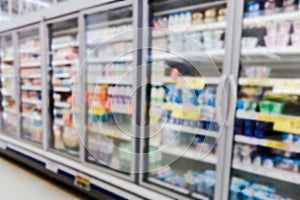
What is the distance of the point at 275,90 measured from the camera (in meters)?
1.27

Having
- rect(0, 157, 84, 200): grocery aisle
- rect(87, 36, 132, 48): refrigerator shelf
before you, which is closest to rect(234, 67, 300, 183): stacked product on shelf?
rect(87, 36, 132, 48): refrigerator shelf

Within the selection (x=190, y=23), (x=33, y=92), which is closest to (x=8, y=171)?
(x=33, y=92)

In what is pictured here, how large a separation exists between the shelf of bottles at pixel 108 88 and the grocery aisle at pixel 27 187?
17.9 inches

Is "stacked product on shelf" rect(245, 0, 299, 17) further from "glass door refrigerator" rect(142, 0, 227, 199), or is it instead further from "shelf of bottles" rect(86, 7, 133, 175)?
"shelf of bottles" rect(86, 7, 133, 175)

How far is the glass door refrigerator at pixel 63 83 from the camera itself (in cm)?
245

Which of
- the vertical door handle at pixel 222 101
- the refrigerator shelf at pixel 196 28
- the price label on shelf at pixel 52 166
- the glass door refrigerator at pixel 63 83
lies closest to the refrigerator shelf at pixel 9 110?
the glass door refrigerator at pixel 63 83

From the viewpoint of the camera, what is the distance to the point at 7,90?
3.41 meters

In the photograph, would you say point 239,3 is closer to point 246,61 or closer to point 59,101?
point 246,61

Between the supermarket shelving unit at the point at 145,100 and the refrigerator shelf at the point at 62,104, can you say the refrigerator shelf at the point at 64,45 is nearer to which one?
the supermarket shelving unit at the point at 145,100

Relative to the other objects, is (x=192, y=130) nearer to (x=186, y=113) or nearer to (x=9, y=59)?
(x=186, y=113)

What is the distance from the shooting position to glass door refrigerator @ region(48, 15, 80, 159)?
2.45m

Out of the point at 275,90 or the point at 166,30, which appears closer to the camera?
the point at 275,90

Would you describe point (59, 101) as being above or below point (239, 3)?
below

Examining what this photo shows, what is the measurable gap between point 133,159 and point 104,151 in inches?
21.2
